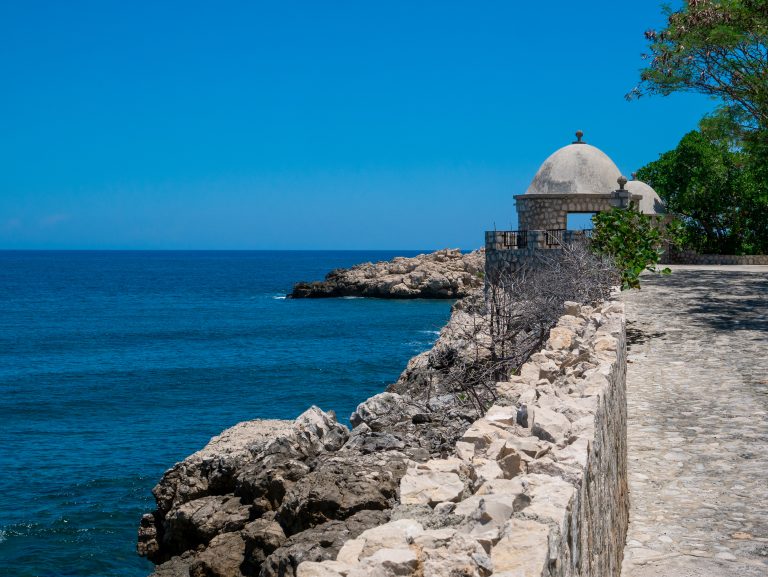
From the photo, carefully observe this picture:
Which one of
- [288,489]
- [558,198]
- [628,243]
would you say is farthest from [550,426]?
[558,198]

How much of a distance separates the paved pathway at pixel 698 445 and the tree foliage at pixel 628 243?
1206mm

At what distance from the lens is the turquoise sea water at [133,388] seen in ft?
48.7

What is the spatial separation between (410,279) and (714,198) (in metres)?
32.3

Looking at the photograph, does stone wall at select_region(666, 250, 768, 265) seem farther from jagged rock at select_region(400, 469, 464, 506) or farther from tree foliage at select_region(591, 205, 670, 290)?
jagged rock at select_region(400, 469, 464, 506)

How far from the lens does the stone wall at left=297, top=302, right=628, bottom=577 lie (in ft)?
9.00

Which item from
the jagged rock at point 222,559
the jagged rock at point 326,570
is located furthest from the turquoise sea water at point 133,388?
the jagged rock at point 326,570

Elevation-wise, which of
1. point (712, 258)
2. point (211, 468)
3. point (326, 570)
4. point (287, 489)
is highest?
point (712, 258)

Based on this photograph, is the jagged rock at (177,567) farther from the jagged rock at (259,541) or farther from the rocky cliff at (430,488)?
the jagged rock at (259,541)

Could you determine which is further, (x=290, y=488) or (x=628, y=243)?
(x=628, y=243)

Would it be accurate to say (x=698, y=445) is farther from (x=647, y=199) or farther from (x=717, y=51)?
(x=647, y=199)

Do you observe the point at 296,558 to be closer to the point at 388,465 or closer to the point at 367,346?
the point at 388,465

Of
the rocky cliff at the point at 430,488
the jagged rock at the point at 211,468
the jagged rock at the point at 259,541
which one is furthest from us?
the jagged rock at the point at 211,468

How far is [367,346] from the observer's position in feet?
132

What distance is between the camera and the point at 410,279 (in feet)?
225
